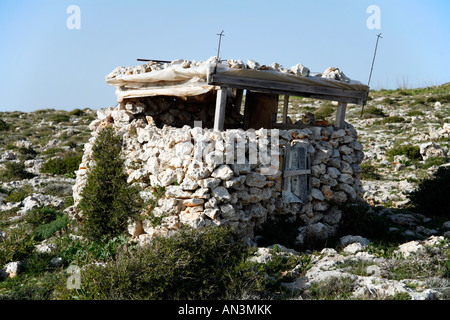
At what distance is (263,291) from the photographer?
20.3ft

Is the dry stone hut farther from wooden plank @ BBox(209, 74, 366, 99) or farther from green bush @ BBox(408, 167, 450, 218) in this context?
green bush @ BBox(408, 167, 450, 218)

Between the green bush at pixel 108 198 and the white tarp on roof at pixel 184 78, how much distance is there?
5.43ft

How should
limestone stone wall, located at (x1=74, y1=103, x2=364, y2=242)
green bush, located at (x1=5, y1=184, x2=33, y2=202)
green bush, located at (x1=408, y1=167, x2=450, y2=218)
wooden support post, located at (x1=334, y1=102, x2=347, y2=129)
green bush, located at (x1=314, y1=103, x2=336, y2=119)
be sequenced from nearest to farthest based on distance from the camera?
1. limestone stone wall, located at (x1=74, y1=103, x2=364, y2=242)
2. wooden support post, located at (x1=334, y1=102, x2=347, y2=129)
3. green bush, located at (x1=408, y1=167, x2=450, y2=218)
4. green bush, located at (x1=5, y1=184, x2=33, y2=202)
5. green bush, located at (x1=314, y1=103, x2=336, y2=119)

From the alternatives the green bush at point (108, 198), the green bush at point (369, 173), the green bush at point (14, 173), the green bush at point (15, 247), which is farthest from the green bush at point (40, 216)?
the green bush at point (369, 173)

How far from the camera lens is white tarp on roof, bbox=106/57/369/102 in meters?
8.30

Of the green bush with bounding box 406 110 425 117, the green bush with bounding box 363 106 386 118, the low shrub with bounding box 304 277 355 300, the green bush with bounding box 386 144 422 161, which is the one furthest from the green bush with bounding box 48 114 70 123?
the low shrub with bounding box 304 277 355 300

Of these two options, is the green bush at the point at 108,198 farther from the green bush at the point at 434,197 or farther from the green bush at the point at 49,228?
the green bush at the point at 434,197

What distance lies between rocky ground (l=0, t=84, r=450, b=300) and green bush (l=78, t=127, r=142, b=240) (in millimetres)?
1257

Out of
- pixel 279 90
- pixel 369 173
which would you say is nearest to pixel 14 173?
pixel 279 90

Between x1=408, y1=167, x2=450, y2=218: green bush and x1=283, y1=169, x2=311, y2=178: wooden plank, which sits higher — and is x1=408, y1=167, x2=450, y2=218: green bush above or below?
below

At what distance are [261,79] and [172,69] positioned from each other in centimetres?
201

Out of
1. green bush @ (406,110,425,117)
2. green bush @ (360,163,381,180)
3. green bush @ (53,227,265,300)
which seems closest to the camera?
green bush @ (53,227,265,300)

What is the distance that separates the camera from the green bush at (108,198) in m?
8.26

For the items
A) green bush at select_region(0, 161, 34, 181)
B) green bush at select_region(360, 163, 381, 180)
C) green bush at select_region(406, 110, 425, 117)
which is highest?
green bush at select_region(406, 110, 425, 117)
